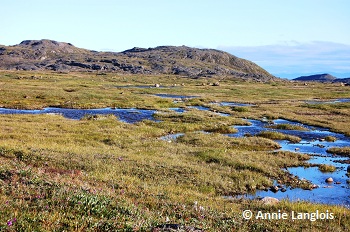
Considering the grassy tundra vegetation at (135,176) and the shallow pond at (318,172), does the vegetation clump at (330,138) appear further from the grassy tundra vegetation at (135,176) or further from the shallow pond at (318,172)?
the grassy tundra vegetation at (135,176)

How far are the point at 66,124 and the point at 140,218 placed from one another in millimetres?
36221

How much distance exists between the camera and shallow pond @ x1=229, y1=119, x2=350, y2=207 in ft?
67.9

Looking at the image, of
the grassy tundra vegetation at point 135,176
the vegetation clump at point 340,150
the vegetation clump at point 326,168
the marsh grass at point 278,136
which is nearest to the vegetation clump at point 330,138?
the marsh grass at point 278,136

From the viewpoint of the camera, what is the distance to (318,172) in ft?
88.3

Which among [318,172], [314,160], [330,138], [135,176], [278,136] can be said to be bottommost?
[318,172]

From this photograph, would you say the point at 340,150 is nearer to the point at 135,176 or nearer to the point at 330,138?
the point at 330,138

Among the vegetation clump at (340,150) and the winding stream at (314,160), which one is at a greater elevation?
the vegetation clump at (340,150)

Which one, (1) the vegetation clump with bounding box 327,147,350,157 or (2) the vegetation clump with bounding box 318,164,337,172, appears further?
(1) the vegetation clump with bounding box 327,147,350,157

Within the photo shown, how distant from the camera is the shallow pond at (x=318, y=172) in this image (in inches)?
815

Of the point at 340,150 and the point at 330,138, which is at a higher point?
the point at 330,138

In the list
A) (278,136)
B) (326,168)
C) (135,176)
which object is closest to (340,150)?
(326,168)

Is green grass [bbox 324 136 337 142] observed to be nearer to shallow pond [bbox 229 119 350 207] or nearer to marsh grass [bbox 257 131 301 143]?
shallow pond [bbox 229 119 350 207]

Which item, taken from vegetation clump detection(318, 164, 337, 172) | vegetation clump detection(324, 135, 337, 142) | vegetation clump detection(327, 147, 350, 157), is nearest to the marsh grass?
vegetation clump detection(324, 135, 337, 142)

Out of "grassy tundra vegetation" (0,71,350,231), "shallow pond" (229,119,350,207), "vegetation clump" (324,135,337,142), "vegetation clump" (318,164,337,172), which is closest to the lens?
"grassy tundra vegetation" (0,71,350,231)
